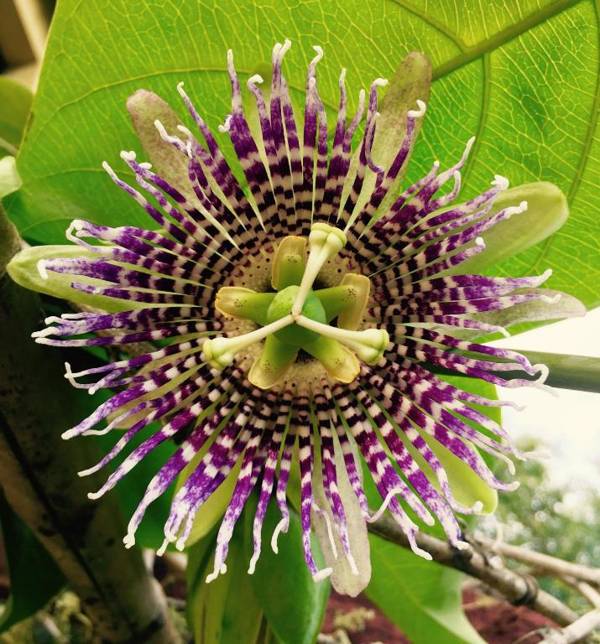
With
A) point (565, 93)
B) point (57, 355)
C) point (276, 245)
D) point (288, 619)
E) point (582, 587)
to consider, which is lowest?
point (582, 587)

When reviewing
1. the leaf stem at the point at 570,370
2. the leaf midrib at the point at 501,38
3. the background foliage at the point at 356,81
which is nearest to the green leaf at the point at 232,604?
the background foliage at the point at 356,81

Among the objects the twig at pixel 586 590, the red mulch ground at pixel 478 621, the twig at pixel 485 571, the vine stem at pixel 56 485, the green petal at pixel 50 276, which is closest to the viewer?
the green petal at pixel 50 276

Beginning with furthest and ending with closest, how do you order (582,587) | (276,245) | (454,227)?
(582,587) → (276,245) → (454,227)

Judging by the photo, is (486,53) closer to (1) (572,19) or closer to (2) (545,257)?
(1) (572,19)

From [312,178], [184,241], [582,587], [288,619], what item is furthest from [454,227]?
[582,587]

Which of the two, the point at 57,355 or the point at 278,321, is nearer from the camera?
the point at 278,321

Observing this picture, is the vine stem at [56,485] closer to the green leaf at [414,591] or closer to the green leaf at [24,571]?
the green leaf at [24,571]
